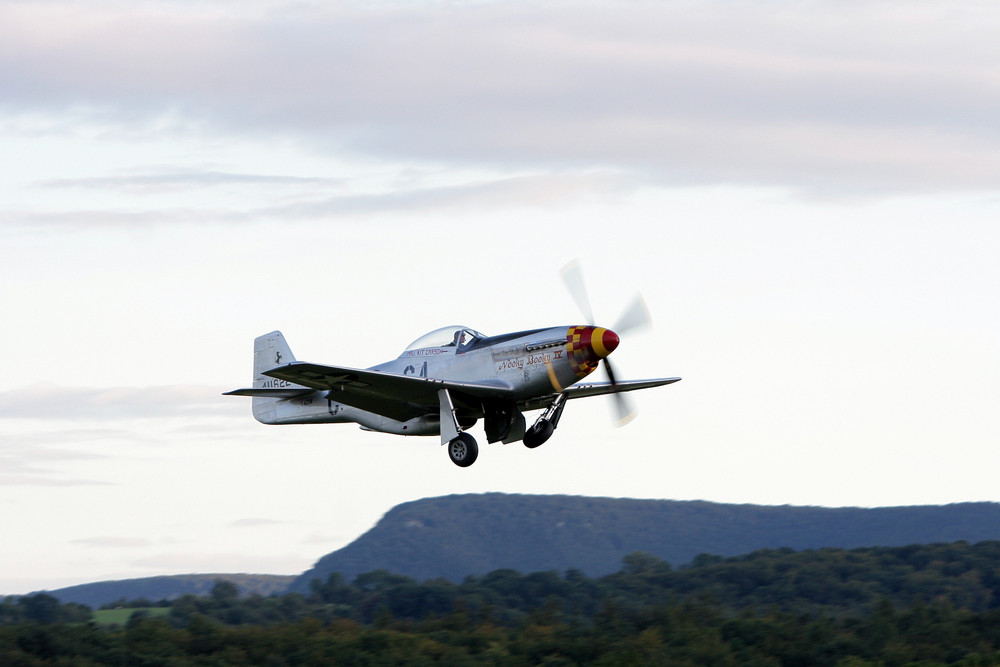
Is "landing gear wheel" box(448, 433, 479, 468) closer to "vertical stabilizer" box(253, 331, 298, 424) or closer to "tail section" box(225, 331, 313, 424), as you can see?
"tail section" box(225, 331, 313, 424)

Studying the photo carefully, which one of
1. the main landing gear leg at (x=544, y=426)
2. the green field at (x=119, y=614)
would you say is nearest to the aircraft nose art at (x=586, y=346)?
the main landing gear leg at (x=544, y=426)

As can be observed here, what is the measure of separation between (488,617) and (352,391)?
89.5 m

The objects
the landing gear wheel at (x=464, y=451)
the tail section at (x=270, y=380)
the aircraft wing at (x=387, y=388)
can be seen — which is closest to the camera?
the aircraft wing at (x=387, y=388)

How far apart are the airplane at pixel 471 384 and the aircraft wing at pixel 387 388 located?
2 centimetres

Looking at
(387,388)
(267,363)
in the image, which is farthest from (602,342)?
(267,363)

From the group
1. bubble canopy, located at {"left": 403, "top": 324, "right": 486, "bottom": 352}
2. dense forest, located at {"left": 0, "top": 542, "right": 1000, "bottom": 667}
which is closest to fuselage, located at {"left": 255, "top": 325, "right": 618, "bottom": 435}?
bubble canopy, located at {"left": 403, "top": 324, "right": 486, "bottom": 352}

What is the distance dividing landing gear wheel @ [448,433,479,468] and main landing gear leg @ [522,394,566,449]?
1.19 metres

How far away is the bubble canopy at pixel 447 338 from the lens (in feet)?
85.5

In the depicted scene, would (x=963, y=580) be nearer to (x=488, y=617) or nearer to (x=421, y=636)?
(x=488, y=617)

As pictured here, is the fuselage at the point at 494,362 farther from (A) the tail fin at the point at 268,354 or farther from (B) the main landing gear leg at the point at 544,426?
(A) the tail fin at the point at 268,354

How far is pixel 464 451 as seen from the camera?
25297 mm

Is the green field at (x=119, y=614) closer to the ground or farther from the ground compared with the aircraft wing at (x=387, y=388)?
farther from the ground

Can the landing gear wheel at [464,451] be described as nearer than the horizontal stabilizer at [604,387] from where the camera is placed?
Yes

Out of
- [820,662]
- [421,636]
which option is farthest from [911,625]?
[421,636]
